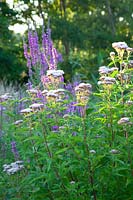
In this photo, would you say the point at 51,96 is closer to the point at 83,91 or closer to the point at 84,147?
the point at 83,91

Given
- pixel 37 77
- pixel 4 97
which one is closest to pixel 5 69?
pixel 37 77

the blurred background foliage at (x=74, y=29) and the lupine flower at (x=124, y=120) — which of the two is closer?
the lupine flower at (x=124, y=120)

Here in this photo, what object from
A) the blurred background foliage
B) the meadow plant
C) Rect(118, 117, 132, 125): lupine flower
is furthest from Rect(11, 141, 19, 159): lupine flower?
the blurred background foliage

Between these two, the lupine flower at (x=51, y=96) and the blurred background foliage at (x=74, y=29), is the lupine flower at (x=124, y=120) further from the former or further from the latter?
the blurred background foliage at (x=74, y=29)

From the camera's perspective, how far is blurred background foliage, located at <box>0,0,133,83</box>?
1997 cm

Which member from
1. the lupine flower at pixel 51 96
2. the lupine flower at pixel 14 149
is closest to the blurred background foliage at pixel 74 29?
the lupine flower at pixel 14 149

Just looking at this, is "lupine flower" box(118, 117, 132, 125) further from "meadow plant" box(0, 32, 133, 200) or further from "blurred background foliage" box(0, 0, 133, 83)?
"blurred background foliage" box(0, 0, 133, 83)

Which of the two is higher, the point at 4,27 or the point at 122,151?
the point at 4,27

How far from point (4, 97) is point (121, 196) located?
143 centimetres

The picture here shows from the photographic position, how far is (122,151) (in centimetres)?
356

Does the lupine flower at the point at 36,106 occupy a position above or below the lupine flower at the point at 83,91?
below

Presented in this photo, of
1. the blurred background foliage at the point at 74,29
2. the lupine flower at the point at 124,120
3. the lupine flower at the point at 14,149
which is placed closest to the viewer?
the lupine flower at the point at 124,120

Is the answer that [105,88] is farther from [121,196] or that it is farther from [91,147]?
[121,196]

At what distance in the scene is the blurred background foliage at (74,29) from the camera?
786 inches
